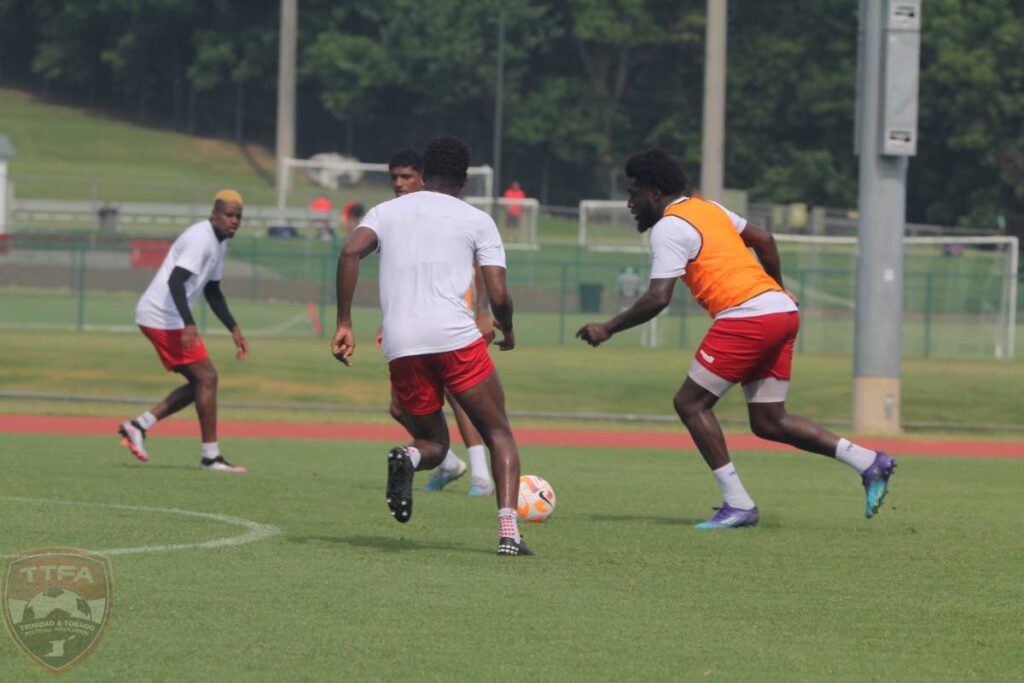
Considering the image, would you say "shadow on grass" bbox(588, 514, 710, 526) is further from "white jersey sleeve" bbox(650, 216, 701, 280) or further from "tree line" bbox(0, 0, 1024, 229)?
"tree line" bbox(0, 0, 1024, 229)

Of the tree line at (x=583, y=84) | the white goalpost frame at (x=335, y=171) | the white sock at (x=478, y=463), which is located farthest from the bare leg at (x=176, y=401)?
the tree line at (x=583, y=84)

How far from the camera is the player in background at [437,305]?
30.9 ft

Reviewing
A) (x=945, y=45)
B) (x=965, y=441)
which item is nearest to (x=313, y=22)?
(x=945, y=45)

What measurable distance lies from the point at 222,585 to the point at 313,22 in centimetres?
7352

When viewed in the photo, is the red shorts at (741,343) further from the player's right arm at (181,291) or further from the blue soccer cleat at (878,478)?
the player's right arm at (181,291)

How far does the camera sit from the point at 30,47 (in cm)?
8300

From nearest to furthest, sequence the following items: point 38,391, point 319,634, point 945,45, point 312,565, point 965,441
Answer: point 319,634 < point 312,565 < point 965,441 < point 38,391 < point 945,45

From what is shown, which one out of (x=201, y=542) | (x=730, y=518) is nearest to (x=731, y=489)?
(x=730, y=518)

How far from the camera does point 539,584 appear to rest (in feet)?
28.1

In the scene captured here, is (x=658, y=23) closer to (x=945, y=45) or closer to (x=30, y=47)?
(x=945, y=45)

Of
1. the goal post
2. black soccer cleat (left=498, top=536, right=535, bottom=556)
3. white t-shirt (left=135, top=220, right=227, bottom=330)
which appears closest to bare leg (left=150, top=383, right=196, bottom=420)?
white t-shirt (left=135, top=220, right=227, bottom=330)

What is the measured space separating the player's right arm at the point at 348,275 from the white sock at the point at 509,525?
1098mm

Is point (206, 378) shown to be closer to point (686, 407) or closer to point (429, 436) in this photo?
point (686, 407)

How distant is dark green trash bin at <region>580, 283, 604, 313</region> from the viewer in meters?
42.4
